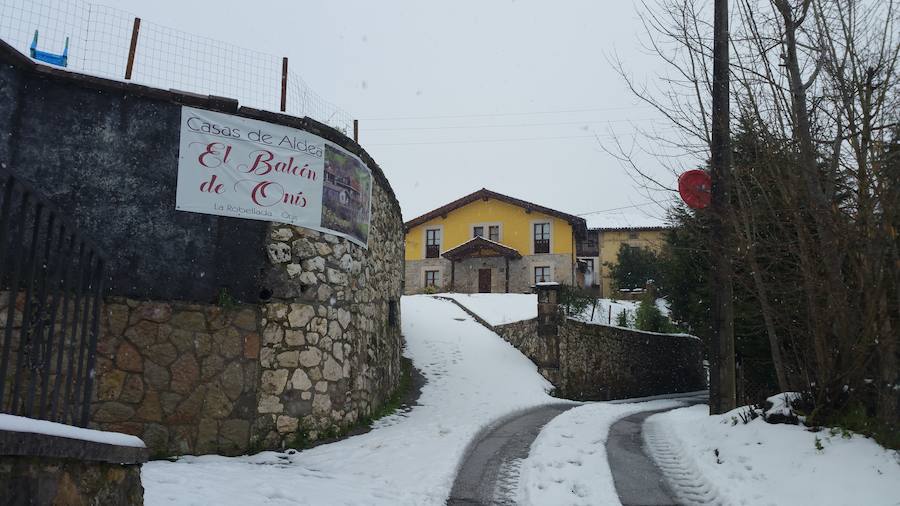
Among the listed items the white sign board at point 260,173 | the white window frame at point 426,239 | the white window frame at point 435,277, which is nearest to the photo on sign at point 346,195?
the white sign board at point 260,173

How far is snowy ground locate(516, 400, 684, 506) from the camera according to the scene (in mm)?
6008

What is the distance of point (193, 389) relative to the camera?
746 cm

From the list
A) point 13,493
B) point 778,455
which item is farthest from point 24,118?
point 778,455

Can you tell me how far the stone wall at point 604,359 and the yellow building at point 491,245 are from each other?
12688mm

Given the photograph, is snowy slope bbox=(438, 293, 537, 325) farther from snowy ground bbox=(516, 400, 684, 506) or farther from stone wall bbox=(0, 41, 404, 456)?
stone wall bbox=(0, 41, 404, 456)

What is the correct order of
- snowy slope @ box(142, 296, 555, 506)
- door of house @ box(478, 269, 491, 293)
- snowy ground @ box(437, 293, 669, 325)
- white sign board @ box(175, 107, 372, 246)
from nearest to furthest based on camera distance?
snowy slope @ box(142, 296, 555, 506) < white sign board @ box(175, 107, 372, 246) < snowy ground @ box(437, 293, 669, 325) < door of house @ box(478, 269, 491, 293)

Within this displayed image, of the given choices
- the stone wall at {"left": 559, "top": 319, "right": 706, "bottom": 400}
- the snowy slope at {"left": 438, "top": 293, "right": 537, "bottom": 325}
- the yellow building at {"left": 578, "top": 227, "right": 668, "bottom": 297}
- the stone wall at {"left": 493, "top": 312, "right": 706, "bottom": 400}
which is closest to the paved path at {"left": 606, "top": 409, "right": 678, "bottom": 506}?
the stone wall at {"left": 493, "top": 312, "right": 706, "bottom": 400}

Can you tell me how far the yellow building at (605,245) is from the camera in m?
43.9

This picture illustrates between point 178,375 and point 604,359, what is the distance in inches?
559

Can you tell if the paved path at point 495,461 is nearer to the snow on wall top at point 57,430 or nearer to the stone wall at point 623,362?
the snow on wall top at point 57,430

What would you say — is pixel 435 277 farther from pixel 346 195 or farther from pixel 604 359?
pixel 346 195

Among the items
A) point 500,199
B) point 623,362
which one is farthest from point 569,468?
point 500,199

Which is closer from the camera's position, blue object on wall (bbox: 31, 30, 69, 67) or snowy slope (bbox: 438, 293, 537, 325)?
blue object on wall (bbox: 31, 30, 69, 67)

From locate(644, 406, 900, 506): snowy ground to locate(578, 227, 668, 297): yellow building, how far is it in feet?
120
